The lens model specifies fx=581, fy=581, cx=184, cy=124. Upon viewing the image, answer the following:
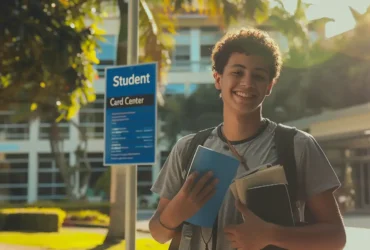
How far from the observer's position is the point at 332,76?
22359 millimetres

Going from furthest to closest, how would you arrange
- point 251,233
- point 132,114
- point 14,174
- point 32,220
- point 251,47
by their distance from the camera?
point 14,174 → point 32,220 → point 132,114 → point 251,47 → point 251,233

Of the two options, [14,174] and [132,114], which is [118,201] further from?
[14,174]

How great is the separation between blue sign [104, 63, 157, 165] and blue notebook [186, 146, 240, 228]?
2.38m

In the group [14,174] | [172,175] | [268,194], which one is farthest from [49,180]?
[268,194]

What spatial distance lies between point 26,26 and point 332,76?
15.9m

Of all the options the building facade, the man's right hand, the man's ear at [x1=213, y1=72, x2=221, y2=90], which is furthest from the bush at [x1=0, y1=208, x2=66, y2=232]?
the man's right hand

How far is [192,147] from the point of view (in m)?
2.05

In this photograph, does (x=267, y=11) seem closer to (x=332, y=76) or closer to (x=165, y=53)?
(x=165, y=53)

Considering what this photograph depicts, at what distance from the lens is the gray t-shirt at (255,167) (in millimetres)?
1854

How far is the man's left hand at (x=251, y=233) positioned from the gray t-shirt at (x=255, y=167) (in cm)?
10

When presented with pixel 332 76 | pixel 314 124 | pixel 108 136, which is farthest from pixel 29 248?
pixel 332 76

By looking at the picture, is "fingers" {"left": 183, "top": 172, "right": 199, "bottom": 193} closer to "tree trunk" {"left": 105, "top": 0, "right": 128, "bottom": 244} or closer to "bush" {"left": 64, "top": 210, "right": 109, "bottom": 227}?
"tree trunk" {"left": 105, "top": 0, "right": 128, "bottom": 244}

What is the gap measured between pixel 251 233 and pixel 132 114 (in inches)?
105

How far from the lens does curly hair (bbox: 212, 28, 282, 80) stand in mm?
2020
